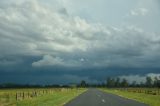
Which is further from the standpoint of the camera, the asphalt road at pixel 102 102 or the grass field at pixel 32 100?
the grass field at pixel 32 100

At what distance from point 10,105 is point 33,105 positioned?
237 centimetres

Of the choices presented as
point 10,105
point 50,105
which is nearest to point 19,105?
point 10,105

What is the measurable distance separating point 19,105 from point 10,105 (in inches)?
39.9

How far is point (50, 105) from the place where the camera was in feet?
115

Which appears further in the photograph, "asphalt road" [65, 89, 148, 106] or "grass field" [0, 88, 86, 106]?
"grass field" [0, 88, 86, 106]

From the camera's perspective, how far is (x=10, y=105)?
32844mm

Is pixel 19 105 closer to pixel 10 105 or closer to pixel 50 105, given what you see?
pixel 10 105

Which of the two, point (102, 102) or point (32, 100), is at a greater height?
point (32, 100)

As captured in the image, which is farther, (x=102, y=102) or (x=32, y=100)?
(x=32, y=100)

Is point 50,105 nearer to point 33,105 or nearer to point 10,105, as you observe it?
point 33,105

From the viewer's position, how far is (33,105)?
112 ft

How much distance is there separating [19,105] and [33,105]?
4.58ft
